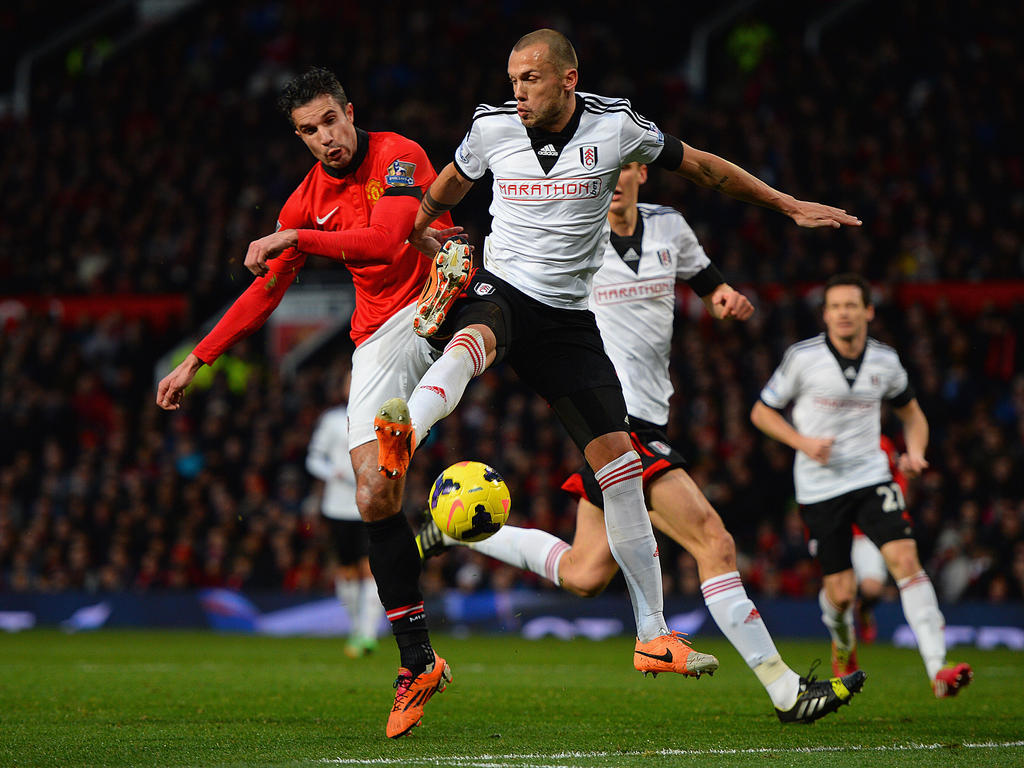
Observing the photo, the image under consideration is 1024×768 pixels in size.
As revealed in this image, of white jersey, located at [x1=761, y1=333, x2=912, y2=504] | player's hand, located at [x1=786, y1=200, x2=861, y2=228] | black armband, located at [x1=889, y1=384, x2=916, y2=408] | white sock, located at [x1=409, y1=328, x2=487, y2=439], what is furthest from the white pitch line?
black armband, located at [x1=889, y1=384, x2=916, y2=408]

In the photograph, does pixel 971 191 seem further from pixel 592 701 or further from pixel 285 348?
pixel 592 701

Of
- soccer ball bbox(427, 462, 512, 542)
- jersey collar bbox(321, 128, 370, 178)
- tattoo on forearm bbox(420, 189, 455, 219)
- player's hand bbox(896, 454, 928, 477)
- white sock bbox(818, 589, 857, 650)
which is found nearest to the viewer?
soccer ball bbox(427, 462, 512, 542)

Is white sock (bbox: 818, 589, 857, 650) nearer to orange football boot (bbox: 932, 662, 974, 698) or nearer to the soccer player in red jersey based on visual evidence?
orange football boot (bbox: 932, 662, 974, 698)

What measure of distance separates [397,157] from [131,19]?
24.8 metres

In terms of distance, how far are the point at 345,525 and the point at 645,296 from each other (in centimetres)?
597

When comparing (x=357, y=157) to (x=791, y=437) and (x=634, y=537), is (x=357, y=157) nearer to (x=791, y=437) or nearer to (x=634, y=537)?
(x=634, y=537)

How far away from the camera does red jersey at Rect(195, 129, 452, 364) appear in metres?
6.38

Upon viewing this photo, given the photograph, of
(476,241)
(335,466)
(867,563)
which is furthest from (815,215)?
(476,241)

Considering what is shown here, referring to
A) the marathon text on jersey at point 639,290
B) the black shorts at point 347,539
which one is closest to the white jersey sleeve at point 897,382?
the marathon text on jersey at point 639,290

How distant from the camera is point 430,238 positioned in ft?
20.5

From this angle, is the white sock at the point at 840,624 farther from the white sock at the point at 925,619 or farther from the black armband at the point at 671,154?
the black armband at the point at 671,154

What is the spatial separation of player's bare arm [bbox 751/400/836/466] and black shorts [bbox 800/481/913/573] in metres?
0.40

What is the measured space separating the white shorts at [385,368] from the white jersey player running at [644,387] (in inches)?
39.9

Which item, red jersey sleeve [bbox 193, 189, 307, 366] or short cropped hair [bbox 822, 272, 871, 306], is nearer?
red jersey sleeve [bbox 193, 189, 307, 366]
